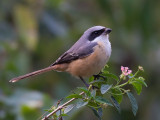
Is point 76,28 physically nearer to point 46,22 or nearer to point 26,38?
point 46,22

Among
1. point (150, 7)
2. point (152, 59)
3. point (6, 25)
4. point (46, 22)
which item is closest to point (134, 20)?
point (150, 7)

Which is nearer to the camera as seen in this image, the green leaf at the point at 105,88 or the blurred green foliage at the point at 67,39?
the green leaf at the point at 105,88

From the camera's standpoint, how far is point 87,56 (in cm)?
380

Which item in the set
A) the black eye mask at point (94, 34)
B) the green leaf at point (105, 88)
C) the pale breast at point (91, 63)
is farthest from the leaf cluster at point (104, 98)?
the black eye mask at point (94, 34)

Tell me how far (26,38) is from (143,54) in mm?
1902

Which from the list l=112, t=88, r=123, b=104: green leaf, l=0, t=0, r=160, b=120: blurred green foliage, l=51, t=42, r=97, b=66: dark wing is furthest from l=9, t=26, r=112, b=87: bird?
l=0, t=0, r=160, b=120: blurred green foliage

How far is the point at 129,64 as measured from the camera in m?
6.36

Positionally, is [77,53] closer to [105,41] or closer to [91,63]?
[91,63]

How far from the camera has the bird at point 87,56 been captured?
371 centimetres

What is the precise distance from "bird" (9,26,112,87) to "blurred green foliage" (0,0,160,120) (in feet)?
3.69

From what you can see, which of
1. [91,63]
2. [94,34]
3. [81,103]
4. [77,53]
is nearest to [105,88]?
[81,103]

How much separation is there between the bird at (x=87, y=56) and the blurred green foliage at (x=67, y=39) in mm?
1125

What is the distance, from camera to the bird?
12.2 feet

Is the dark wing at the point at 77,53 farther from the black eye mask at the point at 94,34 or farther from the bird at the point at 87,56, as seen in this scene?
the black eye mask at the point at 94,34
